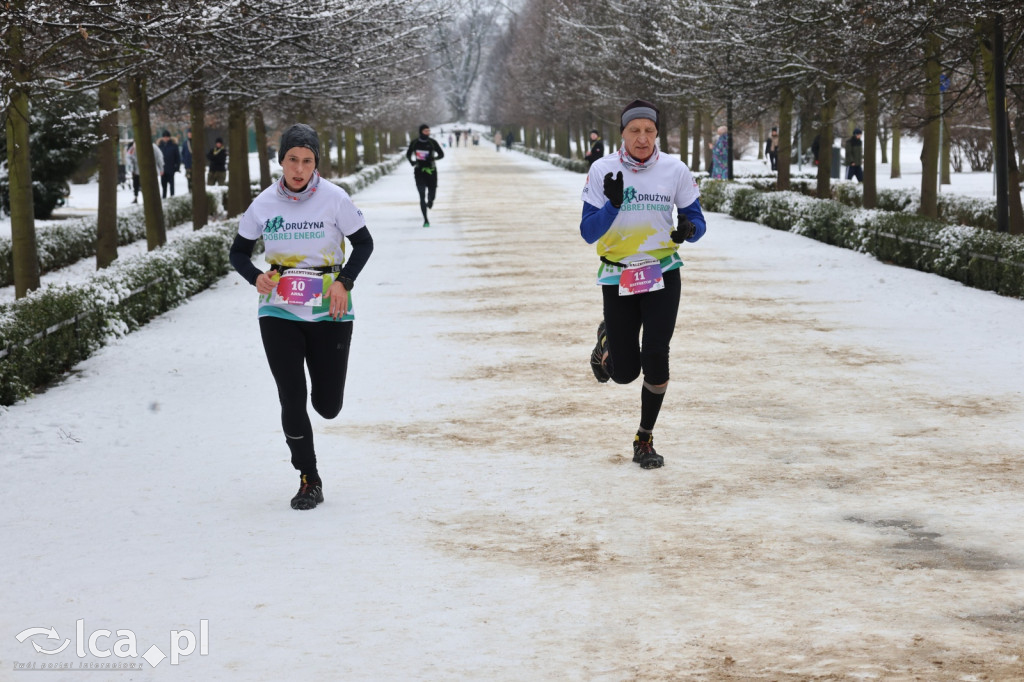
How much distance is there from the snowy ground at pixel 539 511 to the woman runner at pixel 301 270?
64cm

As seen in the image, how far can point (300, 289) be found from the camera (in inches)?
238

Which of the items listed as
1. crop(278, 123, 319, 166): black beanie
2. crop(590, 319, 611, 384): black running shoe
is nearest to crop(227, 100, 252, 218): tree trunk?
crop(590, 319, 611, 384): black running shoe

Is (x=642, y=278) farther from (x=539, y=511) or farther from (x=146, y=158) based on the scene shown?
(x=146, y=158)

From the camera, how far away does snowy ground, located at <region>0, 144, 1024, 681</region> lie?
4.47 meters

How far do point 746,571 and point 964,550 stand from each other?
0.93 m

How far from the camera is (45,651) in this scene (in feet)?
14.8

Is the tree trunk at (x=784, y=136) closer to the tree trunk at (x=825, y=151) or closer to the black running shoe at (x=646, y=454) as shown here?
the tree trunk at (x=825, y=151)

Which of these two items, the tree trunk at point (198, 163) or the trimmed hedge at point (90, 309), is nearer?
the trimmed hedge at point (90, 309)

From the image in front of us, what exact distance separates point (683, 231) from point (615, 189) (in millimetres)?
388

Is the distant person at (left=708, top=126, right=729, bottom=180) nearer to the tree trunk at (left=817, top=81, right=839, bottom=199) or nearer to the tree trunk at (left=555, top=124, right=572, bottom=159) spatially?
the tree trunk at (left=817, top=81, right=839, bottom=199)

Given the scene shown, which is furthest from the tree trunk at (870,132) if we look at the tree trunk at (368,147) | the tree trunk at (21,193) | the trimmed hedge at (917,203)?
the tree trunk at (368,147)

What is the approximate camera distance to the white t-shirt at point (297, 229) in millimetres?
6102

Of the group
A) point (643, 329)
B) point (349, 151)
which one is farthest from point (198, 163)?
point (349, 151)

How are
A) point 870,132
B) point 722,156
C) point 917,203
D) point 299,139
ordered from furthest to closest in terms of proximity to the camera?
point 722,156, point 917,203, point 870,132, point 299,139
